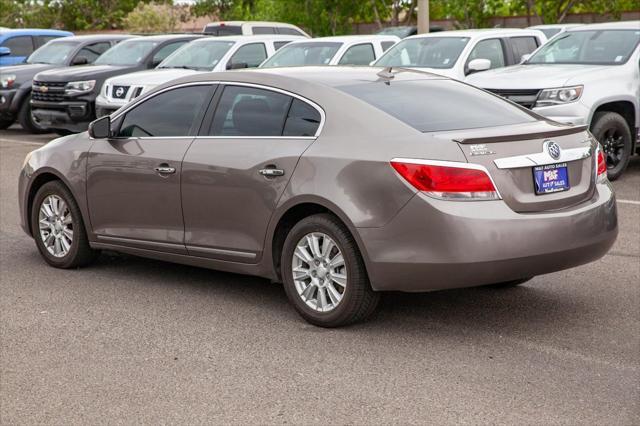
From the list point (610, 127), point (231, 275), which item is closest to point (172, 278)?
point (231, 275)

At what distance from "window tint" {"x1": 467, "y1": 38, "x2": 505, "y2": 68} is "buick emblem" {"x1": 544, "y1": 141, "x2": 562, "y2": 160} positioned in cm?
957

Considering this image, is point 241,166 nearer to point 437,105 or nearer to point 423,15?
point 437,105

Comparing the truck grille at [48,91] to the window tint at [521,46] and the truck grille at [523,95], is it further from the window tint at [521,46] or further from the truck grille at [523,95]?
the truck grille at [523,95]

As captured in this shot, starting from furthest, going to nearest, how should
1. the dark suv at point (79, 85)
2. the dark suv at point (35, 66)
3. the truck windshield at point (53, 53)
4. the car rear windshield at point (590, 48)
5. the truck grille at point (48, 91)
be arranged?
1. the truck windshield at point (53, 53)
2. the dark suv at point (35, 66)
3. the truck grille at point (48, 91)
4. the dark suv at point (79, 85)
5. the car rear windshield at point (590, 48)

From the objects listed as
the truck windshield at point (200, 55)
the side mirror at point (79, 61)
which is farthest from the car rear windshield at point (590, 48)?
the side mirror at point (79, 61)

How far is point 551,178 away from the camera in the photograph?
21.0ft

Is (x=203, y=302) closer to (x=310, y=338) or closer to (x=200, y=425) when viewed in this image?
(x=310, y=338)

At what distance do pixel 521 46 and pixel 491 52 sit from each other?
0.74 meters

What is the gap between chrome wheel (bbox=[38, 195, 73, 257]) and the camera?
27.3ft

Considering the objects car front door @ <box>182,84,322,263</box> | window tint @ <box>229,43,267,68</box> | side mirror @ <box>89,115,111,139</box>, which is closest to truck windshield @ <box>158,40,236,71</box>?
window tint @ <box>229,43,267,68</box>

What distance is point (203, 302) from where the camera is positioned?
291 inches

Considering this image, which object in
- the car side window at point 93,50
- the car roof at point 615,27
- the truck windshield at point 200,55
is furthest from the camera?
the car side window at point 93,50

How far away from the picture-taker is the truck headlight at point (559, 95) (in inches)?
501

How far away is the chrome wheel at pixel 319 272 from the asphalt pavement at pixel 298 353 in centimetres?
18
